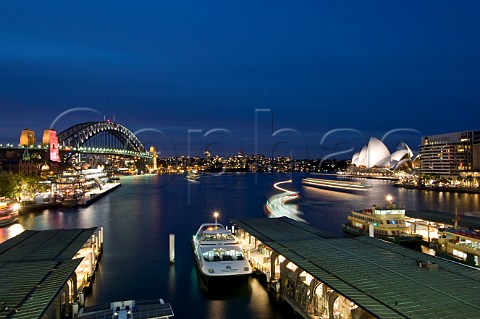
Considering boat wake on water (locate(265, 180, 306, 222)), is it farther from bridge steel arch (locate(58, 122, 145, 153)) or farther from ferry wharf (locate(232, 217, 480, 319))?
bridge steel arch (locate(58, 122, 145, 153))

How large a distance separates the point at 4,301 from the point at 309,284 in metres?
4.41

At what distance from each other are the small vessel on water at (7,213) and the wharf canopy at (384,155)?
47.8m

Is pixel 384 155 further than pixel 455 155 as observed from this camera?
Yes

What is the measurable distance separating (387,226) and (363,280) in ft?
26.6

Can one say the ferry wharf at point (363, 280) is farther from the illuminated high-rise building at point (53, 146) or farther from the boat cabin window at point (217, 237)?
the illuminated high-rise building at point (53, 146)

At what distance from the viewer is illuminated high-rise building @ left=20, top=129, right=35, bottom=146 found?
4484 centimetres

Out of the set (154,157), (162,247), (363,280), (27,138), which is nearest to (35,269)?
(363,280)

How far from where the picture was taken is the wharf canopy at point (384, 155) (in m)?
54.8

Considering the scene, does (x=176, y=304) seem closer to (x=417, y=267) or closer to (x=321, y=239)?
(x=321, y=239)

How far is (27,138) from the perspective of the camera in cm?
4528

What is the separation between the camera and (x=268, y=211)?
67.8 ft

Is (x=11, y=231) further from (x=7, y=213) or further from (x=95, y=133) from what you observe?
(x=95, y=133)

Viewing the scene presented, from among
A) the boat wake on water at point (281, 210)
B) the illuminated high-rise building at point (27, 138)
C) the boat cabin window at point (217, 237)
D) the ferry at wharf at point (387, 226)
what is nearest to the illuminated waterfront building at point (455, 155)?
the boat wake on water at point (281, 210)

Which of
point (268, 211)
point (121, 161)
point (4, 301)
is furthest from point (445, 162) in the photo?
point (121, 161)
